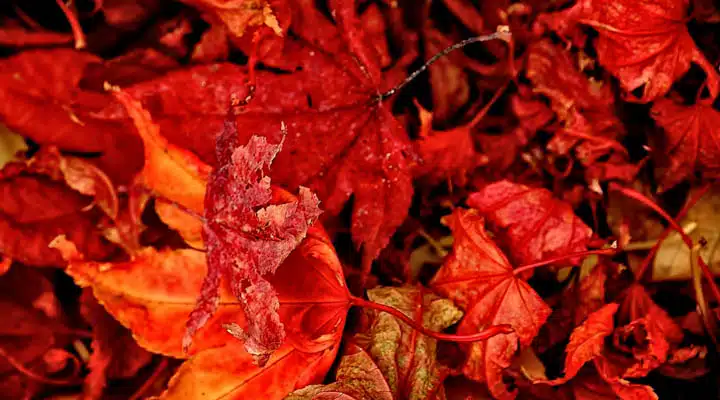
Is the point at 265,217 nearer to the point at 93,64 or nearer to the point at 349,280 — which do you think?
the point at 349,280

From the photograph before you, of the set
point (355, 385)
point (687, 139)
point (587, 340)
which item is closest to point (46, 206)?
point (355, 385)

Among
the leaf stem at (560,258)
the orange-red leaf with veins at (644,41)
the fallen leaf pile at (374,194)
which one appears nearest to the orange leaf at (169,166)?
the fallen leaf pile at (374,194)

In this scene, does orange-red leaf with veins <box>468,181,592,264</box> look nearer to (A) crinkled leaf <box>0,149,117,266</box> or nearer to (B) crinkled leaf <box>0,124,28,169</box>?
(A) crinkled leaf <box>0,149,117,266</box>

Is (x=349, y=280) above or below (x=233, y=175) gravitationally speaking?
below

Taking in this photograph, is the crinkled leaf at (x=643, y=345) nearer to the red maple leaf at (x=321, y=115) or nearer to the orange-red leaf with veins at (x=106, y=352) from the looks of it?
the red maple leaf at (x=321, y=115)

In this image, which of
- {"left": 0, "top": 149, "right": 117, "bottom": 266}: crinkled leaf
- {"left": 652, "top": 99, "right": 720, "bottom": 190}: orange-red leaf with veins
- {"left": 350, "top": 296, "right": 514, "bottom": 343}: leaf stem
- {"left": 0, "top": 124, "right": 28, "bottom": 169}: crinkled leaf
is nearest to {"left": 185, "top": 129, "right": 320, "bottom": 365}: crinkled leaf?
{"left": 350, "top": 296, "right": 514, "bottom": 343}: leaf stem

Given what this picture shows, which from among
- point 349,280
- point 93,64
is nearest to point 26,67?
point 93,64
